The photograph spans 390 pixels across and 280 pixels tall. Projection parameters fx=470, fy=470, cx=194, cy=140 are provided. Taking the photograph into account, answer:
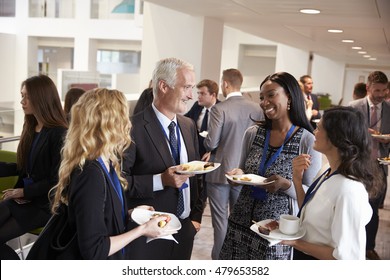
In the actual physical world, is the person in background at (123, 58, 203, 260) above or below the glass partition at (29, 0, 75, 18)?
below

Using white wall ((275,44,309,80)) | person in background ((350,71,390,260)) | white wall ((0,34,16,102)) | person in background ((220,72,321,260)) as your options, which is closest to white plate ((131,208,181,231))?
person in background ((220,72,321,260))

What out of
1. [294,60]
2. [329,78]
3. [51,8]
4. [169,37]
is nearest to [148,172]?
[169,37]

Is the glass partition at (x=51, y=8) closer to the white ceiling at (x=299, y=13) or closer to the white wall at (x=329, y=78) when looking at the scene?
the white wall at (x=329, y=78)

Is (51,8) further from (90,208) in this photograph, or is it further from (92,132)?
(90,208)

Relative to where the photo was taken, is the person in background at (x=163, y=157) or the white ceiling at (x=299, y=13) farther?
the white ceiling at (x=299, y=13)

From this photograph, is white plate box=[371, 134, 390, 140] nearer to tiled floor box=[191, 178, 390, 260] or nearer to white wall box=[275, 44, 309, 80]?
tiled floor box=[191, 178, 390, 260]

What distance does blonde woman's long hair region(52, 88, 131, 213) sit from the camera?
1423 millimetres

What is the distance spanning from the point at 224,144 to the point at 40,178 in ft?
4.61

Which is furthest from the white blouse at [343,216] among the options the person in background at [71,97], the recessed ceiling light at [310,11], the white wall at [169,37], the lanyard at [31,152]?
the white wall at [169,37]

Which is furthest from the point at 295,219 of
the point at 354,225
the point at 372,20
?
the point at 372,20

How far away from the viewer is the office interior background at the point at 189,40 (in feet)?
14.8

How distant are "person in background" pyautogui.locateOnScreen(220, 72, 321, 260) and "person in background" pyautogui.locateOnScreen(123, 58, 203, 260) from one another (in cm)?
25
